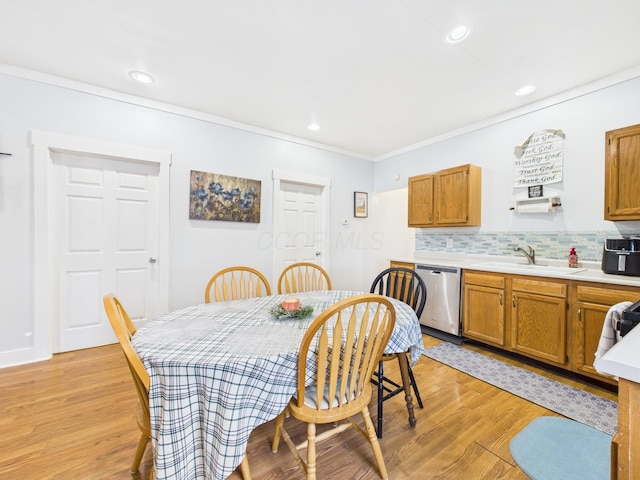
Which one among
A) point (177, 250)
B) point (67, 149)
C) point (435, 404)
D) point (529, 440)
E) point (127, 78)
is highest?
point (127, 78)

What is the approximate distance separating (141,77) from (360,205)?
3.20 metres

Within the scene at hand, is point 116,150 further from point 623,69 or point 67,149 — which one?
point 623,69

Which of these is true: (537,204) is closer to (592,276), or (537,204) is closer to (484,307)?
(592,276)

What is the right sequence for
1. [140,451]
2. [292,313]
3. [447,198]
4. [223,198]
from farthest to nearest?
[447,198]
[223,198]
[292,313]
[140,451]

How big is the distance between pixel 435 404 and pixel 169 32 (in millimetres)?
3250

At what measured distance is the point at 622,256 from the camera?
2.12m

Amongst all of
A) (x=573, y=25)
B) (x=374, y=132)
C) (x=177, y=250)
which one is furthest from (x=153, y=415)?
(x=374, y=132)

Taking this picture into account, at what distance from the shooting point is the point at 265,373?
112 centimetres

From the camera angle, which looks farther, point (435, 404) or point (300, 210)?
point (300, 210)

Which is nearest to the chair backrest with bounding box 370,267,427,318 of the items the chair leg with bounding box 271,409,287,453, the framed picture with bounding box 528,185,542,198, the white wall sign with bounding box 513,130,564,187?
the chair leg with bounding box 271,409,287,453

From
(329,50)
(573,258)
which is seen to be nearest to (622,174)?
(573,258)

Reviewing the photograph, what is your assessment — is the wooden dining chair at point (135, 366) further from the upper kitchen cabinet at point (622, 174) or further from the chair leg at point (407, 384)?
the upper kitchen cabinet at point (622, 174)

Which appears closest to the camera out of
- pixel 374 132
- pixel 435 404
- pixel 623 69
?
pixel 435 404

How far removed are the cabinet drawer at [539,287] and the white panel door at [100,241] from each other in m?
3.67
